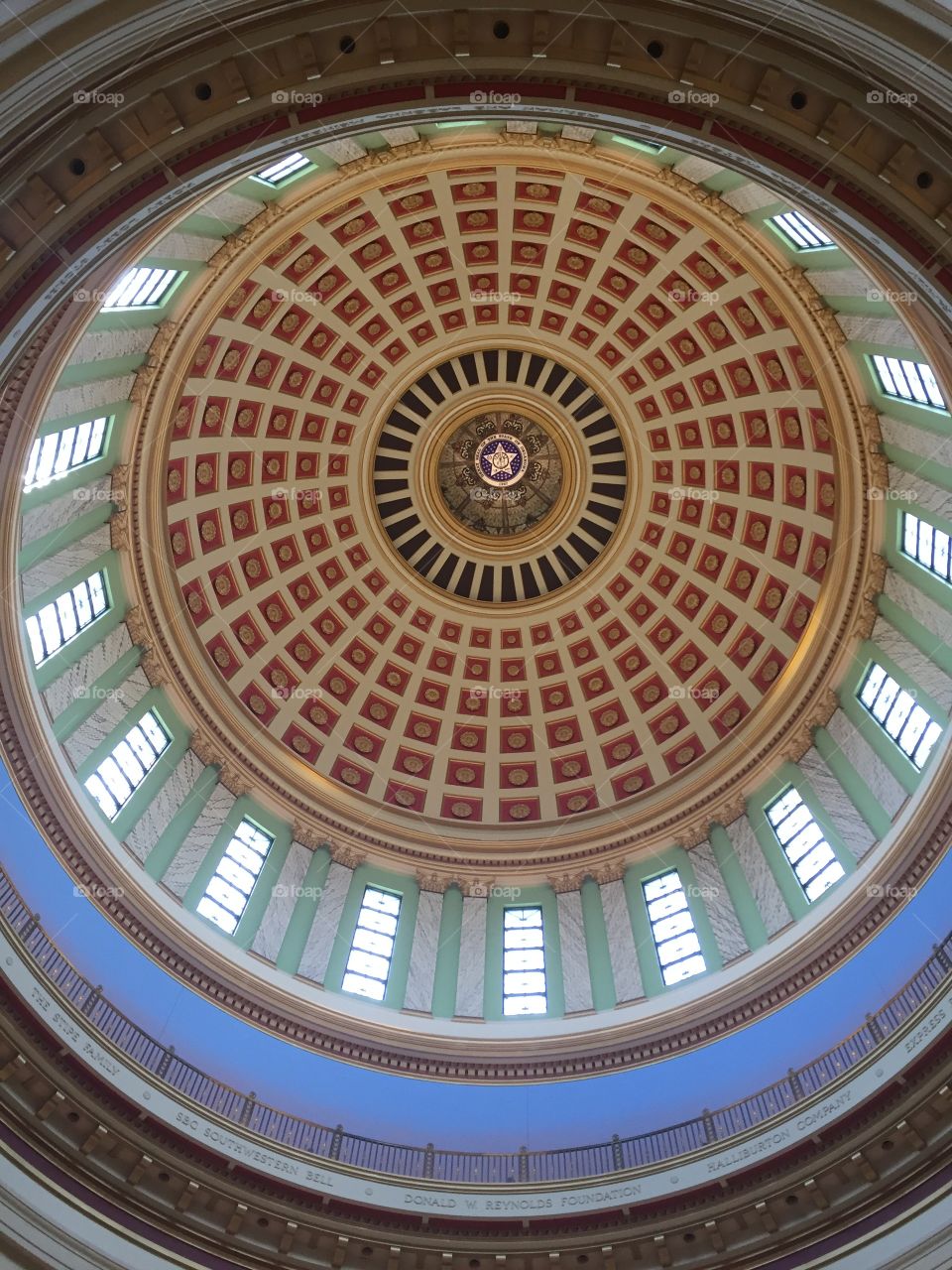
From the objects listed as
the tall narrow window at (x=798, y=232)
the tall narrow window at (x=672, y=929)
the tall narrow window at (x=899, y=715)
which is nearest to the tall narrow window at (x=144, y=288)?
the tall narrow window at (x=798, y=232)

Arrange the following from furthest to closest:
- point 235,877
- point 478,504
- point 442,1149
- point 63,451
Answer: point 478,504 < point 235,877 < point 63,451 < point 442,1149

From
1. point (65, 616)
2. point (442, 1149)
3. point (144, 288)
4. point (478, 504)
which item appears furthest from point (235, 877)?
point (478, 504)

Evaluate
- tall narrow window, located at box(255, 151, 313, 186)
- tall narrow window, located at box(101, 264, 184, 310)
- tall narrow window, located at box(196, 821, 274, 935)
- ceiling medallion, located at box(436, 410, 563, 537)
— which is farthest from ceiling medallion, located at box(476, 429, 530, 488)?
tall narrow window, located at box(196, 821, 274, 935)

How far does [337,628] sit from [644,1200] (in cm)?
1893

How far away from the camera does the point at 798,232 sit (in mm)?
21828

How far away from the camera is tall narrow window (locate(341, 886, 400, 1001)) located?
73.7 feet

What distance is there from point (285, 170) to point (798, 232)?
10.8 metres

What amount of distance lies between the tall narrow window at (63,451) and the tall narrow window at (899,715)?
1716 cm

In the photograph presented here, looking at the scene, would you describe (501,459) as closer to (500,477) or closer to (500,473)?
(500,473)

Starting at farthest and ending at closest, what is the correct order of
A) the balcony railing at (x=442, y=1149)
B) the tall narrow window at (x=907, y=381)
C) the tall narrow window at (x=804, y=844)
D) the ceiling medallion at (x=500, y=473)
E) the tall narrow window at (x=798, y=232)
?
1. the ceiling medallion at (x=500, y=473)
2. the tall narrow window at (x=804, y=844)
3. the tall narrow window at (x=798, y=232)
4. the tall narrow window at (x=907, y=381)
5. the balcony railing at (x=442, y=1149)

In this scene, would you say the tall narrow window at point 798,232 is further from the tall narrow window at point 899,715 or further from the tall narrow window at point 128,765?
the tall narrow window at point 128,765

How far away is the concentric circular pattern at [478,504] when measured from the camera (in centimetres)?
2594

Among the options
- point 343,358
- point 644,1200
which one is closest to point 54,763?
point 644,1200

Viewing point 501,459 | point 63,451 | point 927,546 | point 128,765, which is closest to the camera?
point 63,451
